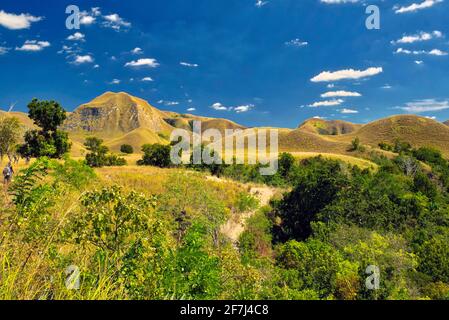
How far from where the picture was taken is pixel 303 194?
3247 centimetres

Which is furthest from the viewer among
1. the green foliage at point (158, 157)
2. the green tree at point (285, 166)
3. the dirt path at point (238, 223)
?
the green tree at point (285, 166)

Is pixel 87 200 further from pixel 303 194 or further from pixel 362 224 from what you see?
pixel 303 194

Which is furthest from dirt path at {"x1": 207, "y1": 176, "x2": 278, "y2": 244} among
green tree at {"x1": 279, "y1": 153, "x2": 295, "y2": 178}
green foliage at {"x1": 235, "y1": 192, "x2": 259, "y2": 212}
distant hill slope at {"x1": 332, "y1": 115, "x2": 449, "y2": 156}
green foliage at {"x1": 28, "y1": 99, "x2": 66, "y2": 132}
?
distant hill slope at {"x1": 332, "y1": 115, "x2": 449, "y2": 156}

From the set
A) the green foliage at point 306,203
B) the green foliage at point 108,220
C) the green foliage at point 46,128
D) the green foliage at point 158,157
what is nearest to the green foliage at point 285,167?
the green foliage at point 158,157

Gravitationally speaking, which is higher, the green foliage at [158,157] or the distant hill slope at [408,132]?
the distant hill slope at [408,132]

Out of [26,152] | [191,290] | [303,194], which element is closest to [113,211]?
A: [191,290]

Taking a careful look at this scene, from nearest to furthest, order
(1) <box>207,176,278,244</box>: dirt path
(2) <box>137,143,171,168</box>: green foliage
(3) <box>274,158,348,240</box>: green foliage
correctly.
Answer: (1) <box>207,176,278,244</box>: dirt path, (3) <box>274,158,348,240</box>: green foliage, (2) <box>137,143,171,168</box>: green foliage

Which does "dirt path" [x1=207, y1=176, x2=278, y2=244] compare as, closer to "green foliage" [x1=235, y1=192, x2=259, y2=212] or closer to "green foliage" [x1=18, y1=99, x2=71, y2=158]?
"green foliage" [x1=235, y1=192, x2=259, y2=212]

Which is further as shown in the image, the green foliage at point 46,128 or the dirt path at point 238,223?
the green foliage at point 46,128

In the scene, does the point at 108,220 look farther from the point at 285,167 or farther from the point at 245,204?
the point at 285,167

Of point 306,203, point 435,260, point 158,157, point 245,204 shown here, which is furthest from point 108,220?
point 158,157

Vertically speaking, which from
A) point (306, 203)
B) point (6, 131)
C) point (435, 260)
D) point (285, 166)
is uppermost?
point (6, 131)

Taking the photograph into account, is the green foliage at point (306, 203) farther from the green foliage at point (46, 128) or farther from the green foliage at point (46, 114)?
the green foliage at point (46, 114)

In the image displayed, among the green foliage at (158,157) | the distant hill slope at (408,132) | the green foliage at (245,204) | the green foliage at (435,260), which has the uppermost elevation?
the distant hill slope at (408,132)
